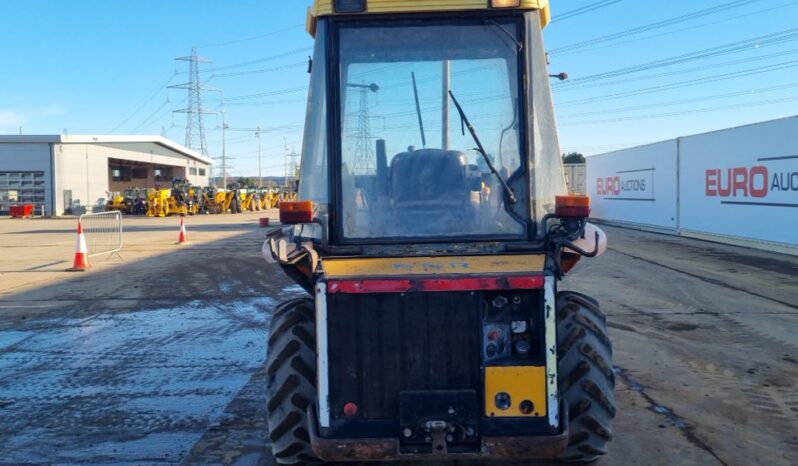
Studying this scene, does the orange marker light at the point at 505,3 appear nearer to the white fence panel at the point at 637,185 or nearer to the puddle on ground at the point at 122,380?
the puddle on ground at the point at 122,380

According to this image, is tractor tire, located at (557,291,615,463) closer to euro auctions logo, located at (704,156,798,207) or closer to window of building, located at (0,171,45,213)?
euro auctions logo, located at (704,156,798,207)

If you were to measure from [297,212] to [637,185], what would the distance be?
2426 cm

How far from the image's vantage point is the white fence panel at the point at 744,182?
616 inches

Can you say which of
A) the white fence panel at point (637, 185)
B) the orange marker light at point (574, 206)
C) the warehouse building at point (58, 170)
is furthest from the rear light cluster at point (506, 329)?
the warehouse building at point (58, 170)

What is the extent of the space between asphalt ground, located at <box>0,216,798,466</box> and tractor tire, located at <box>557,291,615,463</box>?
829mm

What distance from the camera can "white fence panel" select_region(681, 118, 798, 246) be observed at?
616 inches

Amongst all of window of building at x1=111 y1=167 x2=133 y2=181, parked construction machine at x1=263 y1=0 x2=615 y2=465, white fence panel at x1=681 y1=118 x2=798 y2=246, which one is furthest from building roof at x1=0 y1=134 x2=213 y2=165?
parked construction machine at x1=263 y1=0 x2=615 y2=465

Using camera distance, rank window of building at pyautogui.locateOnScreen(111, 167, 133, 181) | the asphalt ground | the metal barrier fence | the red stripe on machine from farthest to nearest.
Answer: window of building at pyautogui.locateOnScreen(111, 167, 133, 181) → the metal barrier fence → the asphalt ground → the red stripe on machine

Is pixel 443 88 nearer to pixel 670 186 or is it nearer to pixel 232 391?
pixel 232 391

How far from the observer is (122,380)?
6.68 meters

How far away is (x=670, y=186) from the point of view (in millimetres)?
22562

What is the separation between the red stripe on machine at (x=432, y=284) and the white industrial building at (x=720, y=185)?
46.8 feet

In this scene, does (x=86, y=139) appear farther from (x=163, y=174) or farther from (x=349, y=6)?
(x=349, y=6)

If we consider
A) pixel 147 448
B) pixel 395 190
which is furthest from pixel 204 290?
pixel 395 190
